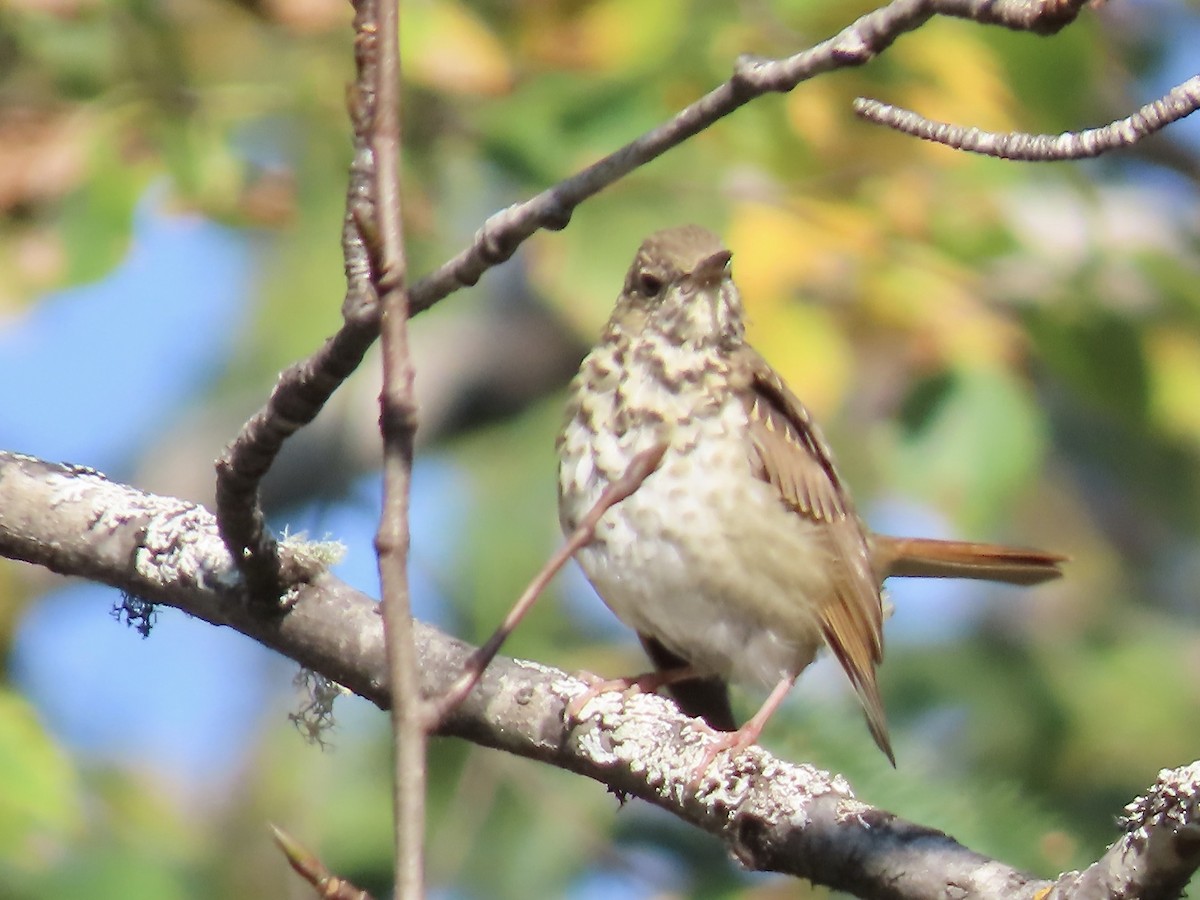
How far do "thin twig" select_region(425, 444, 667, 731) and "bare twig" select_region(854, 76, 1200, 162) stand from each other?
20.1 inches

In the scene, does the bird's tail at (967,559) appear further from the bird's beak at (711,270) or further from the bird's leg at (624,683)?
the bird's beak at (711,270)

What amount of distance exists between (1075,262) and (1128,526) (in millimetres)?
4303

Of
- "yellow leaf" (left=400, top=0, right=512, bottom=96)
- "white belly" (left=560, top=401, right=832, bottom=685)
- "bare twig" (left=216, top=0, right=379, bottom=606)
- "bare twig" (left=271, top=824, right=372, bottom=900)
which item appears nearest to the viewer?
"bare twig" (left=271, top=824, right=372, bottom=900)

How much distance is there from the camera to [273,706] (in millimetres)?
6988

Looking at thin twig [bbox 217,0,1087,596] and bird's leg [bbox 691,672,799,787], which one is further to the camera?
bird's leg [bbox 691,672,799,787]

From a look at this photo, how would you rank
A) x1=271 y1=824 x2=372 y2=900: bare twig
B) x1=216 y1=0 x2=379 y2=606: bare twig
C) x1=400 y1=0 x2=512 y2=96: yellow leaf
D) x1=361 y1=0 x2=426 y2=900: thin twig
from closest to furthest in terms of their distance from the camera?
x1=361 y1=0 x2=426 y2=900: thin twig → x1=271 y1=824 x2=372 y2=900: bare twig → x1=216 y1=0 x2=379 y2=606: bare twig → x1=400 y1=0 x2=512 y2=96: yellow leaf

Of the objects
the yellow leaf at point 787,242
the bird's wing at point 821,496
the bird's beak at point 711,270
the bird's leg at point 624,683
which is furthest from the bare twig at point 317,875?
the yellow leaf at point 787,242

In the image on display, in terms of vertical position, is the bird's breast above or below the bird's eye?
below

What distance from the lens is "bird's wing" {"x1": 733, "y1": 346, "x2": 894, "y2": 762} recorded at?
3299 mm

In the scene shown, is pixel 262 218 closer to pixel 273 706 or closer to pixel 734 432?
pixel 734 432

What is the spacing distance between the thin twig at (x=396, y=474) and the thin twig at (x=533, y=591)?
0.10 metres

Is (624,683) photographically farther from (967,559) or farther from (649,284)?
(967,559)

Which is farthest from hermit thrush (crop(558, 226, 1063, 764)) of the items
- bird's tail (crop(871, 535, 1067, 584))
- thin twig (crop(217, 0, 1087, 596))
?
thin twig (crop(217, 0, 1087, 596))

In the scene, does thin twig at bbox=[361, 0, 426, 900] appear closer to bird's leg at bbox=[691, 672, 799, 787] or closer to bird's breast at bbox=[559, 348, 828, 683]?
bird's leg at bbox=[691, 672, 799, 787]
